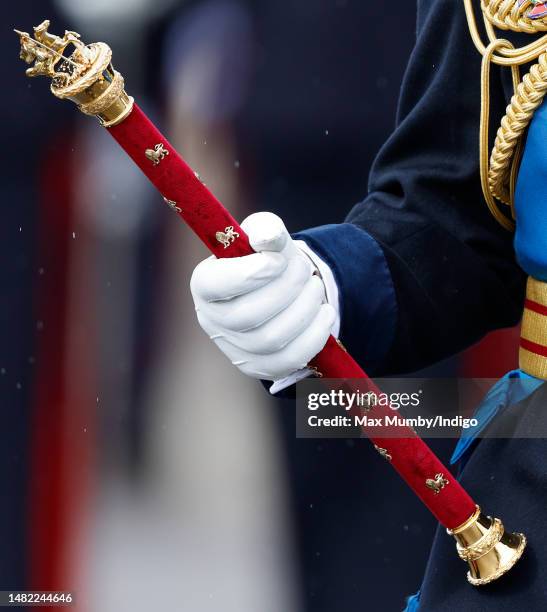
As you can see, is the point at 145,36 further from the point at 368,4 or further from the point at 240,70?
the point at 368,4

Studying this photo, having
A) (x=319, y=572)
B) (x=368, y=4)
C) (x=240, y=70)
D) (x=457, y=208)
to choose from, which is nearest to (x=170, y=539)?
(x=319, y=572)

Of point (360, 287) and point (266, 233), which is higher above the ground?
point (266, 233)

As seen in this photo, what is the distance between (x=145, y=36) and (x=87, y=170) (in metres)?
0.27

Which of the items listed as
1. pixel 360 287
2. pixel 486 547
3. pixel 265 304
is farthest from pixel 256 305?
pixel 486 547

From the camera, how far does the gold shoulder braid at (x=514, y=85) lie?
98cm

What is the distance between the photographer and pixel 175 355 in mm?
2285

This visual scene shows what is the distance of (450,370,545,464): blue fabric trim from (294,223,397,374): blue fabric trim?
10 centimetres

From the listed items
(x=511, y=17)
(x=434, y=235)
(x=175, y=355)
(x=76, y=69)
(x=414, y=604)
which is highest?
(x=76, y=69)

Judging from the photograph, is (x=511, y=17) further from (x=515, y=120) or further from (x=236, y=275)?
(x=236, y=275)

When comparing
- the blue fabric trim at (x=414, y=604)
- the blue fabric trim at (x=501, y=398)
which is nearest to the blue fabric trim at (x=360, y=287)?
the blue fabric trim at (x=501, y=398)

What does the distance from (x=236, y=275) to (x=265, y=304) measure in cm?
3

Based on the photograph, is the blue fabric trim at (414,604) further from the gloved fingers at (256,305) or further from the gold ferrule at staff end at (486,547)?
the gloved fingers at (256,305)

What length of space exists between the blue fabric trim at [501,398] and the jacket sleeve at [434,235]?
6 centimetres

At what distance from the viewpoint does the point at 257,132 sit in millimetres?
2285
